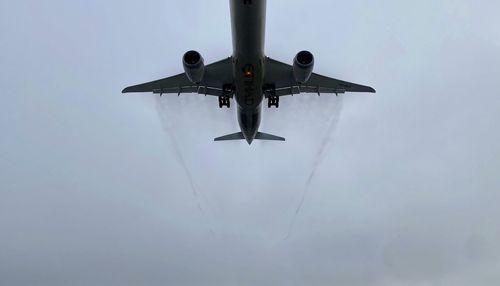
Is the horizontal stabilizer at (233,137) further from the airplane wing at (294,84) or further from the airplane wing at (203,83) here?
the airplane wing at (294,84)

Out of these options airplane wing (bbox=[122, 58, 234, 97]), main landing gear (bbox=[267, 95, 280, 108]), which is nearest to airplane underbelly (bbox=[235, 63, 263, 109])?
main landing gear (bbox=[267, 95, 280, 108])

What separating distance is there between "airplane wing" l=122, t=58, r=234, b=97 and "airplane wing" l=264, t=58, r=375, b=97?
2.65 meters

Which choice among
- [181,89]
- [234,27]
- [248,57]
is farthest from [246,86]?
[181,89]

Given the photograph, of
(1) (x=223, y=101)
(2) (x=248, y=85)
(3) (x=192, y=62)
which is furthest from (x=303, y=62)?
(1) (x=223, y=101)

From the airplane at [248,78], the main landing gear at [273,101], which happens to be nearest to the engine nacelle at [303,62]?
the airplane at [248,78]

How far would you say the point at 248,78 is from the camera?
1133 inches

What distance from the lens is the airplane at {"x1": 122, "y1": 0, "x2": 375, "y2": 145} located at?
25797 millimetres

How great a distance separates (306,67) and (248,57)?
11.2ft

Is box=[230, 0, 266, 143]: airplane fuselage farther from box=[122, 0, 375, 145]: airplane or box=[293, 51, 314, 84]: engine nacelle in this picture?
box=[293, 51, 314, 84]: engine nacelle

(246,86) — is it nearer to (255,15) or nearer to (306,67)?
(306,67)

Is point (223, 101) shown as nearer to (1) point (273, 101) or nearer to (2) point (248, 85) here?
(1) point (273, 101)

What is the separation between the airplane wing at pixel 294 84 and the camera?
105ft

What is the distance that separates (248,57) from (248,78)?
158 centimetres

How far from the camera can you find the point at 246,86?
2972 cm
